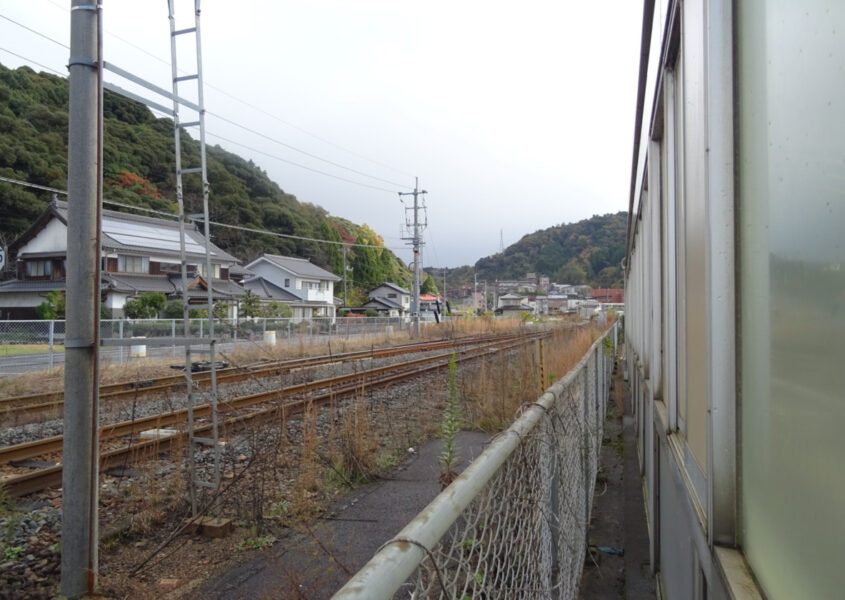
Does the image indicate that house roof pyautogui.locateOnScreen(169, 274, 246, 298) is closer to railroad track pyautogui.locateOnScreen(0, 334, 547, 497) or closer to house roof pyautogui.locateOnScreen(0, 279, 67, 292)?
house roof pyautogui.locateOnScreen(0, 279, 67, 292)

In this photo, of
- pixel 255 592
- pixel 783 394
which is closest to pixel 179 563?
pixel 255 592

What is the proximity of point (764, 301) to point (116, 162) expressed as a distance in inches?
1598

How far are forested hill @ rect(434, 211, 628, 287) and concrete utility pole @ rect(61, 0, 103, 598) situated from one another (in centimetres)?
5464

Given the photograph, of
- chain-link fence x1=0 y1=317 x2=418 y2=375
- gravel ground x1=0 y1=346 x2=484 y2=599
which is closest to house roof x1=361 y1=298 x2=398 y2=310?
chain-link fence x1=0 y1=317 x2=418 y2=375

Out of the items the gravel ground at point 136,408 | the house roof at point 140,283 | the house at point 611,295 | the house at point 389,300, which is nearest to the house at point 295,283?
the house at point 389,300

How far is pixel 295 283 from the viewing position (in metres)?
51.9

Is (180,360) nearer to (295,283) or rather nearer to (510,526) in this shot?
(510,526)

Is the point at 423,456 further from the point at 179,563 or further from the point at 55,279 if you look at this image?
the point at 55,279

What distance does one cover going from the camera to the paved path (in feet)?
11.1

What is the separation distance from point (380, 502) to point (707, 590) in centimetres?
370

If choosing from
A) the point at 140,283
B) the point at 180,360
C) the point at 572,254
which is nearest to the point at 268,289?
the point at 140,283

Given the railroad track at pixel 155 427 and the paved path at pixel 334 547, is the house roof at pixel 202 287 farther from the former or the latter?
the paved path at pixel 334 547

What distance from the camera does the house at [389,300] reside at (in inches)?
2537

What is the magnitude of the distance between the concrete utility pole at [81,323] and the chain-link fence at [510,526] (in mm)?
1808
